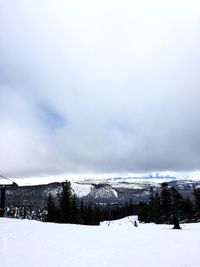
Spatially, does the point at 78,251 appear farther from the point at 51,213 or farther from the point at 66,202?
the point at 51,213

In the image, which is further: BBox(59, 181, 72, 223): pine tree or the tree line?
BBox(59, 181, 72, 223): pine tree

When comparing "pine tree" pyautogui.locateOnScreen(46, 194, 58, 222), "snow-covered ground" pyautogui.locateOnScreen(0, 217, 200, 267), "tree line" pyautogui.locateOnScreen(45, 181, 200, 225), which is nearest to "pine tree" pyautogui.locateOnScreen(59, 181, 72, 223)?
"tree line" pyautogui.locateOnScreen(45, 181, 200, 225)

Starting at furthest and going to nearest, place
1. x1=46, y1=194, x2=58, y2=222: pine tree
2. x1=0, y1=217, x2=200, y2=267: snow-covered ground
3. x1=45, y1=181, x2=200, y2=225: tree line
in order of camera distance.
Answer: x1=46, y1=194, x2=58, y2=222: pine tree, x1=45, y1=181, x2=200, y2=225: tree line, x1=0, y1=217, x2=200, y2=267: snow-covered ground

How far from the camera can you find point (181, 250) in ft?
61.6

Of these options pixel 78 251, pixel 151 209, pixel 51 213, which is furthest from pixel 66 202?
pixel 151 209

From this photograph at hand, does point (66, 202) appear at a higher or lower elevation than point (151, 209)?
higher

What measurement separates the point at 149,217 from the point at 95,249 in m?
81.6

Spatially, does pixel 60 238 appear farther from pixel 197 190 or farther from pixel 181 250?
pixel 197 190

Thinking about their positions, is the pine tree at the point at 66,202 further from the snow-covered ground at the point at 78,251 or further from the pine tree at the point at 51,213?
the snow-covered ground at the point at 78,251

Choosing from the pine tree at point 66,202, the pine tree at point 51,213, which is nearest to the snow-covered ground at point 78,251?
the pine tree at point 66,202

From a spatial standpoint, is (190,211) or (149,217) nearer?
(190,211)

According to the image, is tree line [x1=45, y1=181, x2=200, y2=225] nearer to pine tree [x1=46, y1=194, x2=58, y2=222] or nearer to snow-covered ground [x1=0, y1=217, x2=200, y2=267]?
pine tree [x1=46, y1=194, x2=58, y2=222]

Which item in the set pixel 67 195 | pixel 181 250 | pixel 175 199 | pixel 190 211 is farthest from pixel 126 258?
pixel 190 211

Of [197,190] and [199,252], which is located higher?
[197,190]
